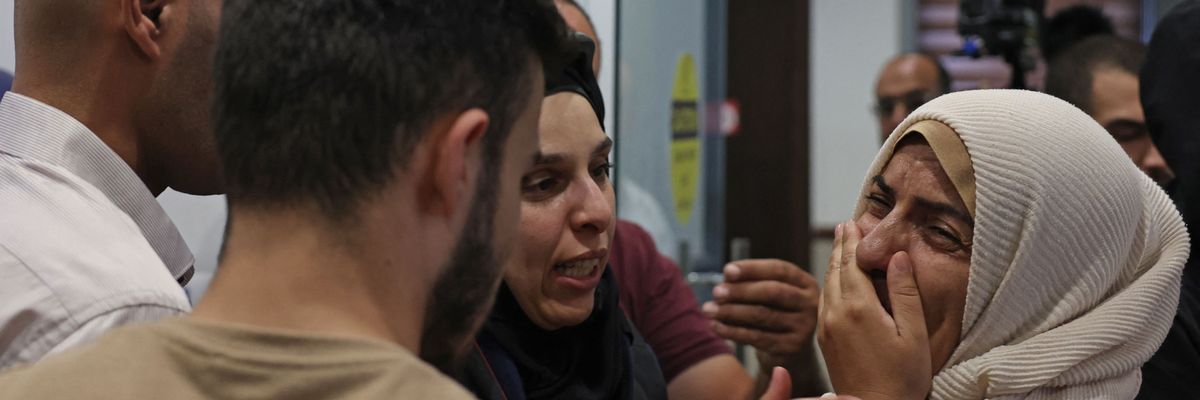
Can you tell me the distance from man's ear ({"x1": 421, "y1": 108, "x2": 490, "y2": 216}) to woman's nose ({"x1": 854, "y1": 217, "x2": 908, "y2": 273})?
85 cm

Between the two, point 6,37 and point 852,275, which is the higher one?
point 6,37

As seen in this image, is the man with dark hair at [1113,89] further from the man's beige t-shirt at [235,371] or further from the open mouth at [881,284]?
the man's beige t-shirt at [235,371]

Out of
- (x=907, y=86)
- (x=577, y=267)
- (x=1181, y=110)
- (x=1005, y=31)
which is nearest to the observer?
(x=577, y=267)

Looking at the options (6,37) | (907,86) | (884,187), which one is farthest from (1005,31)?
(6,37)

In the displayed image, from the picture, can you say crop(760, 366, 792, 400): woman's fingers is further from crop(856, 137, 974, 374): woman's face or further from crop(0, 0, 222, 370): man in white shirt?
crop(0, 0, 222, 370): man in white shirt

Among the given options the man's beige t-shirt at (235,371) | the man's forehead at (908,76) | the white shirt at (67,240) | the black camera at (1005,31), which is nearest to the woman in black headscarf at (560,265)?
the white shirt at (67,240)

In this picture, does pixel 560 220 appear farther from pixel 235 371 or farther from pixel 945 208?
pixel 235 371

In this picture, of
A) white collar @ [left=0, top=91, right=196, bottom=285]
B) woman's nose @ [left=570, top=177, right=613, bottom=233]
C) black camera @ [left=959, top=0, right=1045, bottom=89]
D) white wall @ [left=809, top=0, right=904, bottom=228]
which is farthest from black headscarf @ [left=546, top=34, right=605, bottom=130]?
white wall @ [left=809, top=0, right=904, bottom=228]

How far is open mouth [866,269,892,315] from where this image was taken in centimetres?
166

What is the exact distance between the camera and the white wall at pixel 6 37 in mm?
1907

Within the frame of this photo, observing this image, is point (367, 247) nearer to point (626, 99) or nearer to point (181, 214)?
point (181, 214)

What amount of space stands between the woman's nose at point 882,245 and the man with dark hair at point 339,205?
80 cm

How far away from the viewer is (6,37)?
193cm

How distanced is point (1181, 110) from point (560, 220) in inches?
41.1
